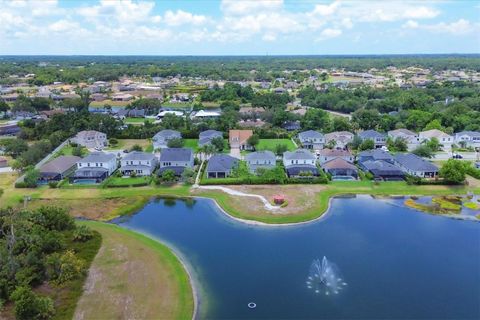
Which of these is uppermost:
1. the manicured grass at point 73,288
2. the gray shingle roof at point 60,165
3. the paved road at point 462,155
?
the gray shingle roof at point 60,165

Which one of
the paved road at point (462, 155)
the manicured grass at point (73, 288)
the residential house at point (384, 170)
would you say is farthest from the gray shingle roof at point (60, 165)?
the paved road at point (462, 155)

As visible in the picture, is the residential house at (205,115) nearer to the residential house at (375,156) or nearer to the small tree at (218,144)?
the small tree at (218,144)

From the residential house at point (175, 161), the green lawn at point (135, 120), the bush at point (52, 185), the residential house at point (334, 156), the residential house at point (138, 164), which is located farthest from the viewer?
the green lawn at point (135, 120)

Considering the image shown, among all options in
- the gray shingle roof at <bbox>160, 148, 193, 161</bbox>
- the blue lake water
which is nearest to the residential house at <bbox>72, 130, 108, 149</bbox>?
the gray shingle roof at <bbox>160, 148, 193, 161</bbox>

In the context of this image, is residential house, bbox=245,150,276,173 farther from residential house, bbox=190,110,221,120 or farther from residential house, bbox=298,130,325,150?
residential house, bbox=190,110,221,120

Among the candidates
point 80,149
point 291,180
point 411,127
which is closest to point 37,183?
point 80,149

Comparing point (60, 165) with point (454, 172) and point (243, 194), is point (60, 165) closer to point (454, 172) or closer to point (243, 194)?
point (243, 194)

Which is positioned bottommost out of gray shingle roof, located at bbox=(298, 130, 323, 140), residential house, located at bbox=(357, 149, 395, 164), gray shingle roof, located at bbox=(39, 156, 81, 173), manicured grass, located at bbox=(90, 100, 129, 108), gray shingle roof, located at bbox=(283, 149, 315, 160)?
gray shingle roof, located at bbox=(39, 156, 81, 173)

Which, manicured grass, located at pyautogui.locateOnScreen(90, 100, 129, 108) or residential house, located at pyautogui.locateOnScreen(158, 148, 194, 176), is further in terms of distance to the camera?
manicured grass, located at pyautogui.locateOnScreen(90, 100, 129, 108)

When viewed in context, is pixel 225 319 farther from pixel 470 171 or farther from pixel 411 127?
pixel 411 127
